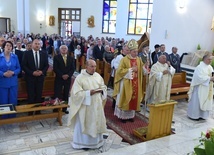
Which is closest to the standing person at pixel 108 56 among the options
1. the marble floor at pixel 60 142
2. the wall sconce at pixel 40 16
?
the marble floor at pixel 60 142

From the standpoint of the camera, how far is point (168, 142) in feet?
13.3

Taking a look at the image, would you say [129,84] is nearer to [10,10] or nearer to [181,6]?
[181,6]

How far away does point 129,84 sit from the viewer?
205 inches

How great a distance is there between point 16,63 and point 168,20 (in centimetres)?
649

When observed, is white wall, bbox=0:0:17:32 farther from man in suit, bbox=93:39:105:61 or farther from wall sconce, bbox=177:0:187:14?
wall sconce, bbox=177:0:187:14

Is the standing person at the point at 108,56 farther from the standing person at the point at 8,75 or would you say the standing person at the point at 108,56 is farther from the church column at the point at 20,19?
the church column at the point at 20,19

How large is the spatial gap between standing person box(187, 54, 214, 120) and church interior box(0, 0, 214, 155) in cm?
24

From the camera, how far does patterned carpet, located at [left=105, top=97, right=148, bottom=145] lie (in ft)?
15.1

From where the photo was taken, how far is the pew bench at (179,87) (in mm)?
6840

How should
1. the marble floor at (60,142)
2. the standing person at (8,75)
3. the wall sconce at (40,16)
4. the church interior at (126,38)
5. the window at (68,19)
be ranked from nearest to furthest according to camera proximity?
the marble floor at (60,142) < the church interior at (126,38) < the standing person at (8,75) < the window at (68,19) < the wall sconce at (40,16)

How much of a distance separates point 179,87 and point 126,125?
8.50 ft

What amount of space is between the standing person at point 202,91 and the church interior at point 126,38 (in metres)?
0.24

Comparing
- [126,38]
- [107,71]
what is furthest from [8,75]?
[126,38]

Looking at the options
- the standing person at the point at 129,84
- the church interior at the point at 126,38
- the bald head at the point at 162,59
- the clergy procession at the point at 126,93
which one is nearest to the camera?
the clergy procession at the point at 126,93
